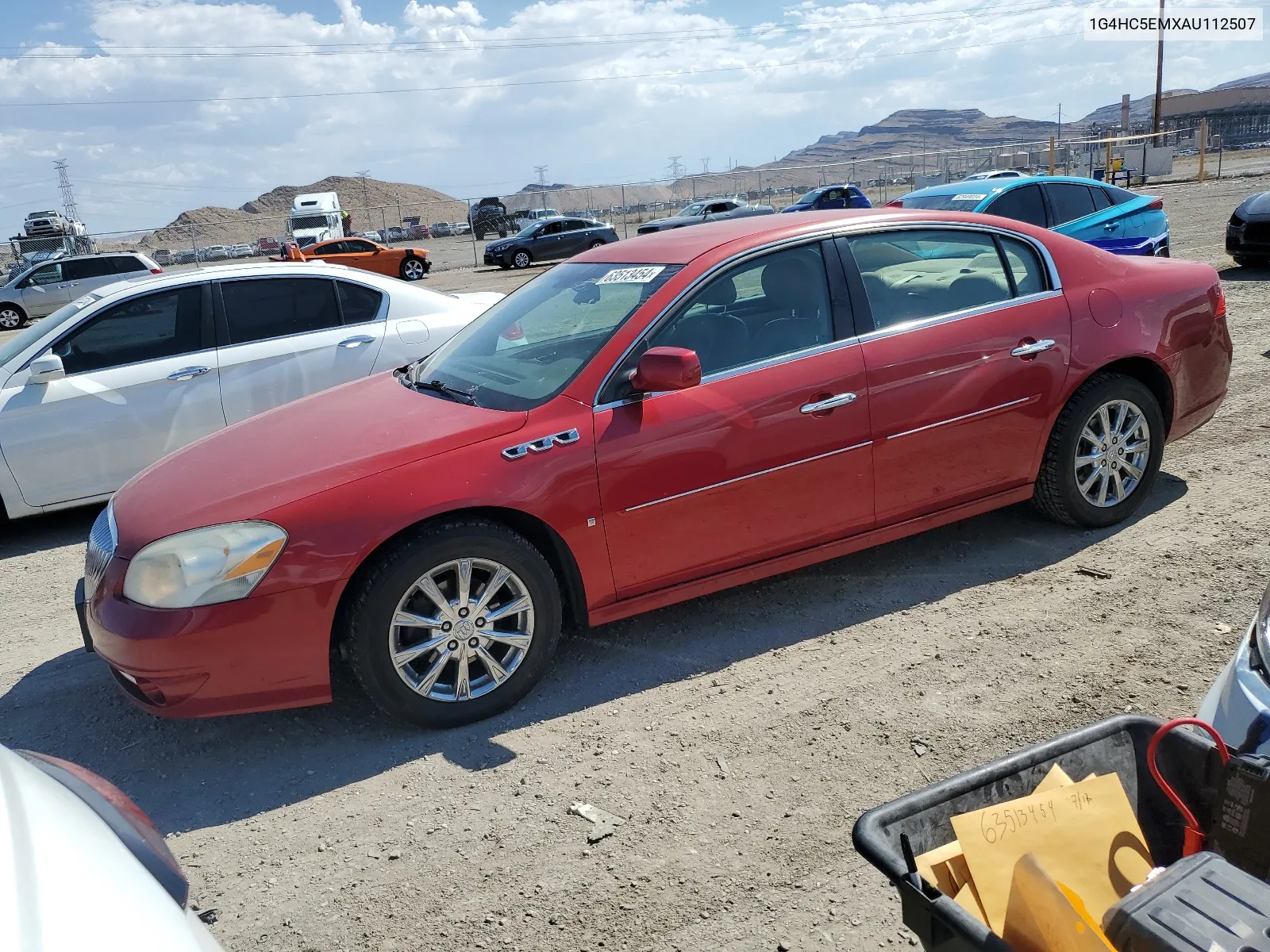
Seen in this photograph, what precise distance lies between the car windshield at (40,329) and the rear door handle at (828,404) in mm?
4970

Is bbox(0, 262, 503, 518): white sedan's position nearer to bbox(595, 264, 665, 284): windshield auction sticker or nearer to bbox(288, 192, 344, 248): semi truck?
bbox(595, 264, 665, 284): windshield auction sticker

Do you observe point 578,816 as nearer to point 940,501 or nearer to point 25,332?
point 940,501

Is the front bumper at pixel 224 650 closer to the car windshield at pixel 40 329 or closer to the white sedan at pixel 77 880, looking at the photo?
the white sedan at pixel 77 880

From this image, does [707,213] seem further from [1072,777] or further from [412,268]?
[1072,777]

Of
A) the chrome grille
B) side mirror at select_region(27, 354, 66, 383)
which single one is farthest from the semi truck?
the chrome grille

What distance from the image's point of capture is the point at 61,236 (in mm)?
33094

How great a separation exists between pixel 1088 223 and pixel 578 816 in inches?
388

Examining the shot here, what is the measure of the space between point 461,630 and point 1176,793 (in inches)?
91.9

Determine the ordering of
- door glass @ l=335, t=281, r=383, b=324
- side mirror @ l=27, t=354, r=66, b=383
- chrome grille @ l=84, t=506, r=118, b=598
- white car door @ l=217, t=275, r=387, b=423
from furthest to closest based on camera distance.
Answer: door glass @ l=335, t=281, r=383, b=324 < white car door @ l=217, t=275, r=387, b=423 < side mirror @ l=27, t=354, r=66, b=383 < chrome grille @ l=84, t=506, r=118, b=598

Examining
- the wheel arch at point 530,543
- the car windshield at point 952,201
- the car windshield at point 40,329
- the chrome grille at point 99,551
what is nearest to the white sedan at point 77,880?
the wheel arch at point 530,543

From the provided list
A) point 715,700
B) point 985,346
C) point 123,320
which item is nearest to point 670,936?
point 715,700

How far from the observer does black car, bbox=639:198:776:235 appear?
1182 inches

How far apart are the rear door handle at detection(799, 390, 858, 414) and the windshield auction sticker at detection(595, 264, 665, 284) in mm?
828

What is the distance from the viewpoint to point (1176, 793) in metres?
1.98
